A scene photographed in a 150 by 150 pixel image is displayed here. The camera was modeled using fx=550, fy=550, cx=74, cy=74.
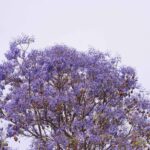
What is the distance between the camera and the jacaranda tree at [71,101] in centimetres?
2975

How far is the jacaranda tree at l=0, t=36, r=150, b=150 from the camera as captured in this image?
2975cm

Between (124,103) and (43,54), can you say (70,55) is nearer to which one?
(43,54)

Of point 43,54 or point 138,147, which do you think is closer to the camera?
point 138,147

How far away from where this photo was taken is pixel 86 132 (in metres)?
29.4

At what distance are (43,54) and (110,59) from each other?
4024 millimetres

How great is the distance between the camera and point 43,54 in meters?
31.8

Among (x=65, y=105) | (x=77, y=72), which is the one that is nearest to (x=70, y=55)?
(x=77, y=72)

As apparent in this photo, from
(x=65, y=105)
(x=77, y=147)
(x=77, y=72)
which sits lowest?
(x=77, y=147)

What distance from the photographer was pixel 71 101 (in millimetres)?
29922

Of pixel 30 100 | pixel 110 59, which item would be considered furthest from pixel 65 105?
pixel 110 59

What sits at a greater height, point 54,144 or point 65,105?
point 65,105

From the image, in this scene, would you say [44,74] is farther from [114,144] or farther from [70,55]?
[114,144]

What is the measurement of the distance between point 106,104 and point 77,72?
8.06 feet

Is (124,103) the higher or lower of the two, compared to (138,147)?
higher
